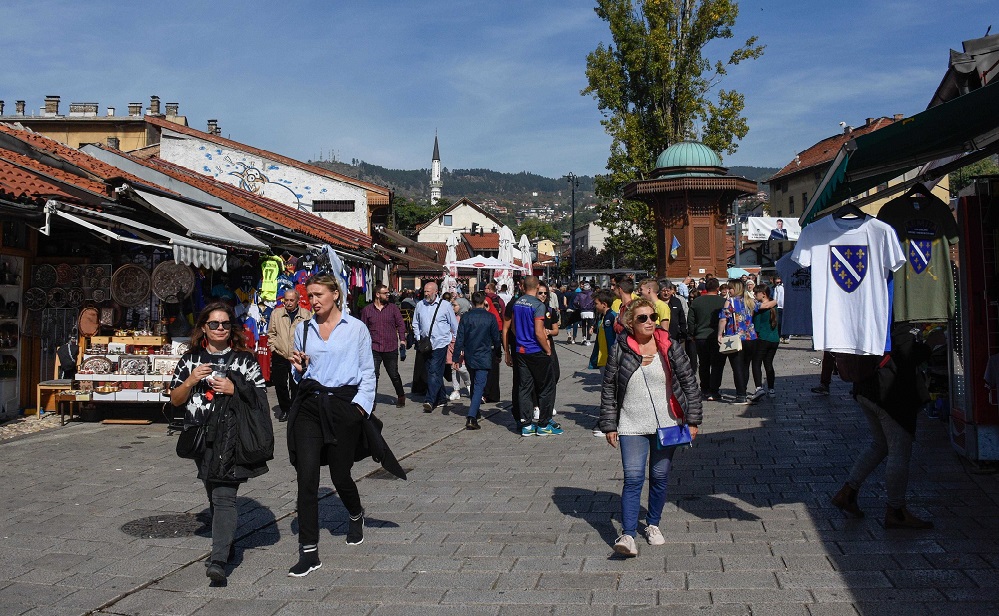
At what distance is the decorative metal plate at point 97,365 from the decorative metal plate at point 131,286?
790mm

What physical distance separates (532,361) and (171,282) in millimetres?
5027

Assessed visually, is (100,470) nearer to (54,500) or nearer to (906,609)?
(54,500)

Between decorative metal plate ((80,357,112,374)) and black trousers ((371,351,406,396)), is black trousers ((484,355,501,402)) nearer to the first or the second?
black trousers ((371,351,406,396))

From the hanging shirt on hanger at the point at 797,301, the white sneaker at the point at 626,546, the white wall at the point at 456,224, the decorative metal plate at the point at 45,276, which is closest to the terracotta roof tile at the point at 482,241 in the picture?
the white wall at the point at 456,224

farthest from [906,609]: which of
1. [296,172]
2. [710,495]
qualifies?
[296,172]

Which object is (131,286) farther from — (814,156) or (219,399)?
(814,156)

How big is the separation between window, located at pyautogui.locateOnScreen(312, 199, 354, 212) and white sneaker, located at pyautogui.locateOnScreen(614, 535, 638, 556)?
2594 centimetres

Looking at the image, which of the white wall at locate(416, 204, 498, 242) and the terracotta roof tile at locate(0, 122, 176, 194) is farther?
the white wall at locate(416, 204, 498, 242)

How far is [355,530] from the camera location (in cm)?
582

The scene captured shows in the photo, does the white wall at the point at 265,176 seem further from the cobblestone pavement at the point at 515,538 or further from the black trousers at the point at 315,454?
the black trousers at the point at 315,454

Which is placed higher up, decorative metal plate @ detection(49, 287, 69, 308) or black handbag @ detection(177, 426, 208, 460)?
decorative metal plate @ detection(49, 287, 69, 308)

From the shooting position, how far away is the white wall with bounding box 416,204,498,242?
4048 inches

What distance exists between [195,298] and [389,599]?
344 inches

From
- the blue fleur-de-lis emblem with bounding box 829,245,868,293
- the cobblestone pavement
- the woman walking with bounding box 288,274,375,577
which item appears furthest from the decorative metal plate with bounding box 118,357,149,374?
the blue fleur-de-lis emblem with bounding box 829,245,868,293
